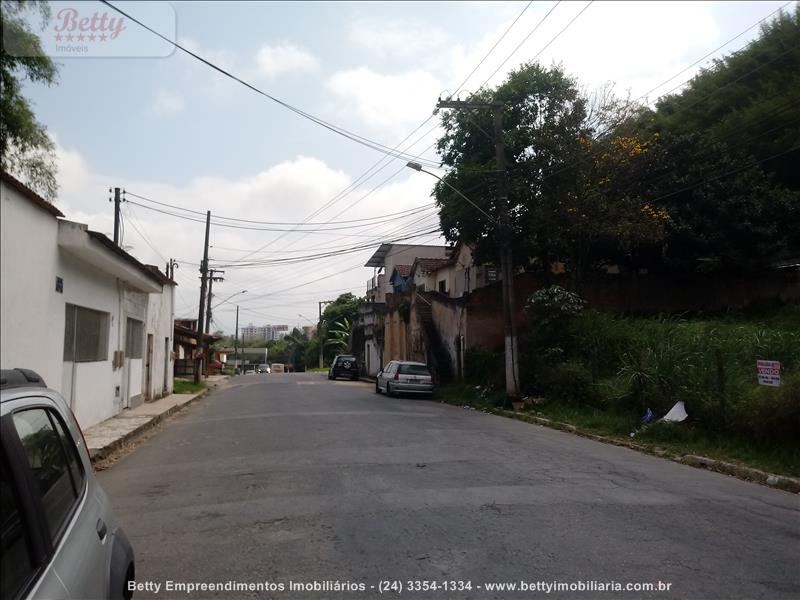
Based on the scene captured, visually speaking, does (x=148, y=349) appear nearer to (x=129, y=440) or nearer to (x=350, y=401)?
(x=350, y=401)

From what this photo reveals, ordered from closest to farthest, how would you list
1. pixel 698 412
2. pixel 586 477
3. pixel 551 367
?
pixel 586 477
pixel 698 412
pixel 551 367

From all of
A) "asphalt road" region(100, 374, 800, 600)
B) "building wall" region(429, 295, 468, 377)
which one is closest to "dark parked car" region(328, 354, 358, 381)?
"building wall" region(429, 295, 468, 377)

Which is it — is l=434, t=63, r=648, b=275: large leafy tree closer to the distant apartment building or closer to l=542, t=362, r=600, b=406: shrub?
l=542, t=362, r=600, b=406: shrub

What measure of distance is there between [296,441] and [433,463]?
320cm

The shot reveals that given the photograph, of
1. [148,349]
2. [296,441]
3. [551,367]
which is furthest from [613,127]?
[148,349]

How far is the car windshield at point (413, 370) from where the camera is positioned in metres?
25.6

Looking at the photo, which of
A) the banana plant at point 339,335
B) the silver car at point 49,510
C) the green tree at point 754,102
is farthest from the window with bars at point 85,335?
the banana plant at point 339,335

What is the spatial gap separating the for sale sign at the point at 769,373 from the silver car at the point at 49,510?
9908 millimetres

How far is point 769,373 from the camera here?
401 inches

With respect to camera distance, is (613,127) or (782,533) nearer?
(782,533)

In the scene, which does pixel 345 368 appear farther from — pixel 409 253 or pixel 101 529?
pixel 101 529

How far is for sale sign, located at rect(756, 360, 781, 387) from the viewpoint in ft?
33.1

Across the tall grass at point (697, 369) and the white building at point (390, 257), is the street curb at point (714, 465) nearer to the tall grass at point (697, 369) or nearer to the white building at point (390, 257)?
the tall grass at point (697, 369)

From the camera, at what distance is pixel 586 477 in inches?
333
